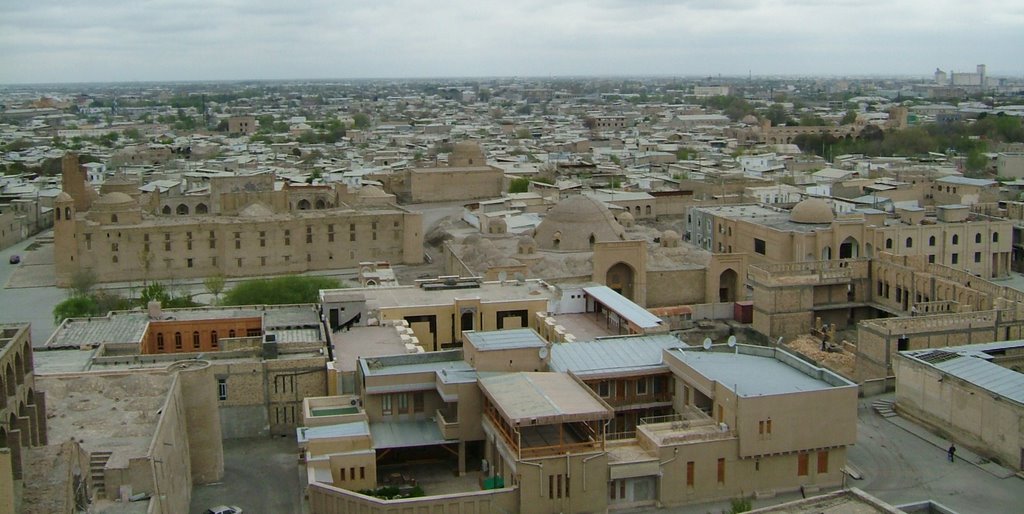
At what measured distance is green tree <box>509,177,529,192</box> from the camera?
62.9 meters

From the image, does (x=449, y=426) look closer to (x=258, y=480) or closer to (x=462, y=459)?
(x=462, y=459)

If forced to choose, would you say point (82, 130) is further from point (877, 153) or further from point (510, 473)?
point (510, 473)

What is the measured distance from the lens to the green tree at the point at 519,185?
6288 cm

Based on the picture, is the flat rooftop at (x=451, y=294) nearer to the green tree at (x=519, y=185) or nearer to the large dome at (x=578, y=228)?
the large dome at (x=578, y=228)

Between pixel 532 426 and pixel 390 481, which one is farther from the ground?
pixel 532 426

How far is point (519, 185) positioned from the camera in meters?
63.2

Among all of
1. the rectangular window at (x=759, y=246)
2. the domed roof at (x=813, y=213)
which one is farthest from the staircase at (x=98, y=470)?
the domed roof at (x=813, y=213)

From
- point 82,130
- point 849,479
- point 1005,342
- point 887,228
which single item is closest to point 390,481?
point 849,479

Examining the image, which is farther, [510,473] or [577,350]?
[577,350]

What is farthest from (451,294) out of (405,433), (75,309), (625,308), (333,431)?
(75,309)

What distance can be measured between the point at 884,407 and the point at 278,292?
61.5ft

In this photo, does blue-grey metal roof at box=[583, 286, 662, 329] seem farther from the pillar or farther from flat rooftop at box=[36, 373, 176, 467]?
flat rooftop at box=[36, 373, 176, 467]

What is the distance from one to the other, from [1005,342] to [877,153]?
200 ft

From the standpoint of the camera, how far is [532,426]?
19.7 m
